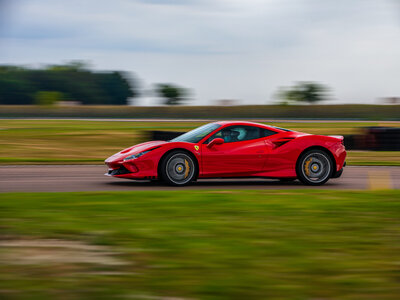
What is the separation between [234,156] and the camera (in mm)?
10500

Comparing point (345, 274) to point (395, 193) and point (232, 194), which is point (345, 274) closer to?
point (232, 194)

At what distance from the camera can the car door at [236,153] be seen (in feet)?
34.2

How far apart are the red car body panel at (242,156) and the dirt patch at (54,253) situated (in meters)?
4.61

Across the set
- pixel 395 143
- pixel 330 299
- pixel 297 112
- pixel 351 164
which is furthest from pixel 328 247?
pixel 297 112

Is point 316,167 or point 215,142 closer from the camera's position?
point 215,142

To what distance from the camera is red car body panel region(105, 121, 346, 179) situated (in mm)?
10258

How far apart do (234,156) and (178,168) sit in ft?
3.31

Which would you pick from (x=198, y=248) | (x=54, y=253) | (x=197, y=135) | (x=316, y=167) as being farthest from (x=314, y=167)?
(x=54, y=253)

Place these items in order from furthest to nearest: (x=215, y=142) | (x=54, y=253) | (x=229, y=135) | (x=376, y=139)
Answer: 1. (x=376, y=139)
2. (x=229, y=135)
3. (x=215, y=142)
4. (x=54, y=253)

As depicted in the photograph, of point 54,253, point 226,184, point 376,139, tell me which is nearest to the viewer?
point 54,253

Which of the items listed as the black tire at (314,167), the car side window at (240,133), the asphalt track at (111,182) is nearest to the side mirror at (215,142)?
the car side window at (240,133)

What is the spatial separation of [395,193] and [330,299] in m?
5.42

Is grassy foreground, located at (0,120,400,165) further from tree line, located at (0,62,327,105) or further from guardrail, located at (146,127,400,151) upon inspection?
tree line, located at (0,62,327,105)

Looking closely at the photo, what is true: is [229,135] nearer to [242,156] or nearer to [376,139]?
[242,156]
